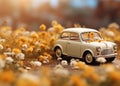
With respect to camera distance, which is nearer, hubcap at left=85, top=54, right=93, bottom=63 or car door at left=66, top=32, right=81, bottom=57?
hubcap at left=85, top=54, right=93, bottom=63

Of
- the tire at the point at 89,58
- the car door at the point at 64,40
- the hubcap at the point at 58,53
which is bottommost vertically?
the tire at the point at 89,58

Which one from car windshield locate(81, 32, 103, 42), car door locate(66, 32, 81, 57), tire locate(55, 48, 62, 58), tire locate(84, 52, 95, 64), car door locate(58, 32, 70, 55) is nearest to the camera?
tire locate(84, 52, 95, 64)

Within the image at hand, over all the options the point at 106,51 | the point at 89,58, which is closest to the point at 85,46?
the point at 89,58

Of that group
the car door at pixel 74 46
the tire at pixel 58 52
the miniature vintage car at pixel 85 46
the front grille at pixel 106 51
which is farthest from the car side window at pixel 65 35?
the front grille at pixel 106 51

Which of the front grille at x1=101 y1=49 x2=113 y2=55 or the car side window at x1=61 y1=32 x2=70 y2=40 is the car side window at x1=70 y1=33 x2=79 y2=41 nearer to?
the car side window at x1=61 y1=32 x2=70 y2=40

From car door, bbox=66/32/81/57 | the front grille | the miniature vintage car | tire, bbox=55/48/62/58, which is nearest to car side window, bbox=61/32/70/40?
the miniature vintage car

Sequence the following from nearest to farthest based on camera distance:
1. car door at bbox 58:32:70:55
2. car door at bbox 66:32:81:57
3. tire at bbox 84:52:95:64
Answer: tire at bbox 84:52:95:64 < car door at bbox 66:32:81:57 < car door at bbox 58:32:70:55

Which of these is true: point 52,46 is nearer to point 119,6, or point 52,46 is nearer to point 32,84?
point 119,6

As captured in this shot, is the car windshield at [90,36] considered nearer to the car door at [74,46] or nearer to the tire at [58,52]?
the car door at [74,46]

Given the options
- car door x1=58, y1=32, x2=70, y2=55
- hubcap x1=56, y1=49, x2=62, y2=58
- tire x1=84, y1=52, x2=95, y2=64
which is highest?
car door x1=58, y1=32, x2=70, y2=55

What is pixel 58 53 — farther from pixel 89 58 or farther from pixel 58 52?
pixel 89 58
